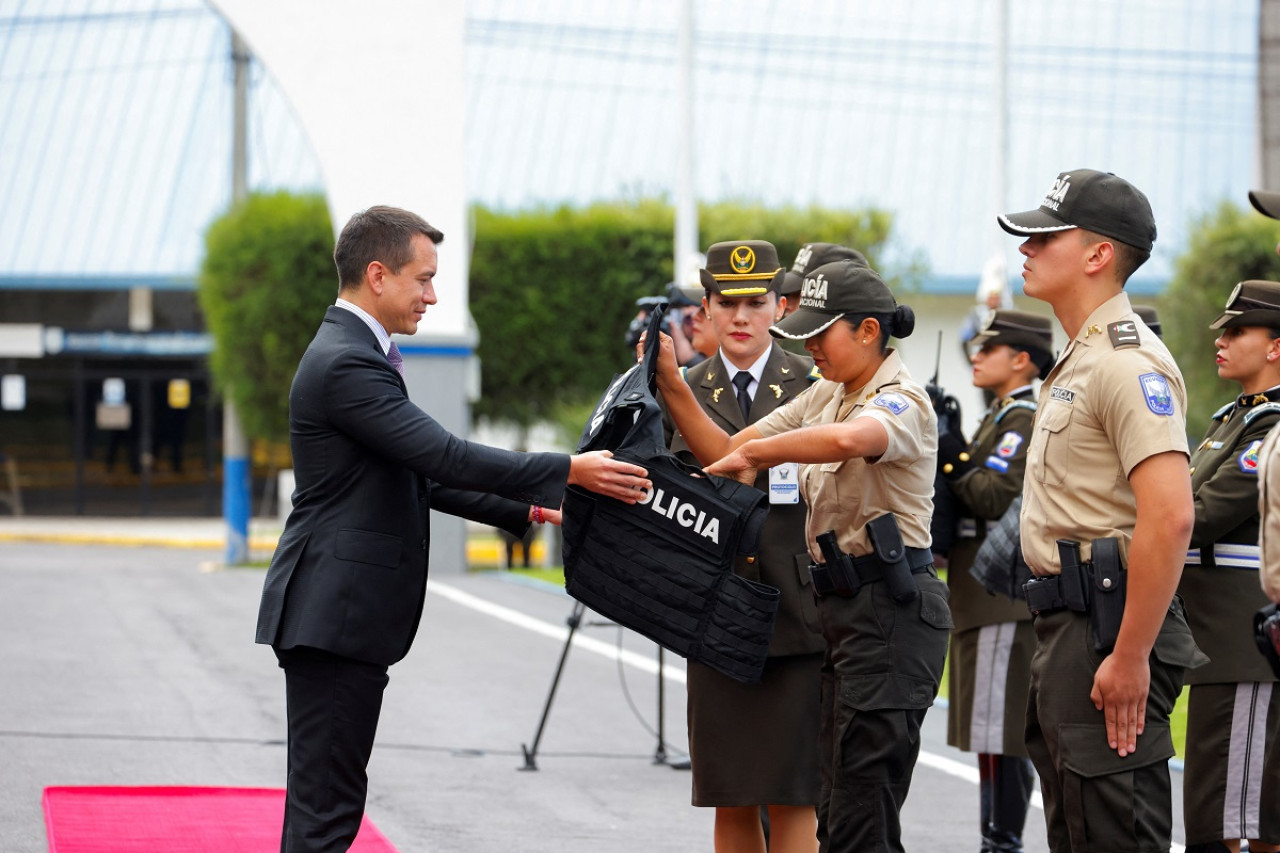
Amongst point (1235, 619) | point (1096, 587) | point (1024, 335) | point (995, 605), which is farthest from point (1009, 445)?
point (1096, 587)

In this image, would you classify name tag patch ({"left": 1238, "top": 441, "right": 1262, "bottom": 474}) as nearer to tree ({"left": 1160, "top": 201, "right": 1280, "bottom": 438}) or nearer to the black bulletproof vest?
the black bulletproof vest

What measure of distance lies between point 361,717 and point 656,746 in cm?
430

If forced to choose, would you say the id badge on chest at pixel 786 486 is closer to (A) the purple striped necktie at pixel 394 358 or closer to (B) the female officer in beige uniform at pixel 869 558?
(B) the female officer in beige uniform at pixel 869 558

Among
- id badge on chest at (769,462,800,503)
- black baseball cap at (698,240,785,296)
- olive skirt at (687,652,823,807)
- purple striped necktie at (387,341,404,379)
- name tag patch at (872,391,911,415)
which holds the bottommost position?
olive skirt at (687,652,823,807)

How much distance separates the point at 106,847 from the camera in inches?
228

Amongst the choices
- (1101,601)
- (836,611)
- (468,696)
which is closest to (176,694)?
(468,696)

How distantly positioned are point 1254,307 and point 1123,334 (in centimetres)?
150

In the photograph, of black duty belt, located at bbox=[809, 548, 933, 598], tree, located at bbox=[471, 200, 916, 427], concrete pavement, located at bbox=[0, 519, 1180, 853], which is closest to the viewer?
black duty belt, located at bbox=[809, 548, 933, 598]

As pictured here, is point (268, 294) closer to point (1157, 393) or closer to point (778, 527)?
point (778, 527)

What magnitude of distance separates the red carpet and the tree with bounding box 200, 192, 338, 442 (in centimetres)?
1415

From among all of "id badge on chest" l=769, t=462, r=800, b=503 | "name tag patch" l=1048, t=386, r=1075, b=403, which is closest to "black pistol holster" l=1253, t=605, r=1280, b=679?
"name tag patch" l=1048, t=386, r=1075, b=403

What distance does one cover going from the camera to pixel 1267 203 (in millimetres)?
4188

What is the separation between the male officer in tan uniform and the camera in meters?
3.66

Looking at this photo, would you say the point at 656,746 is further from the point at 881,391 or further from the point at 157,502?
the point at 157,502
